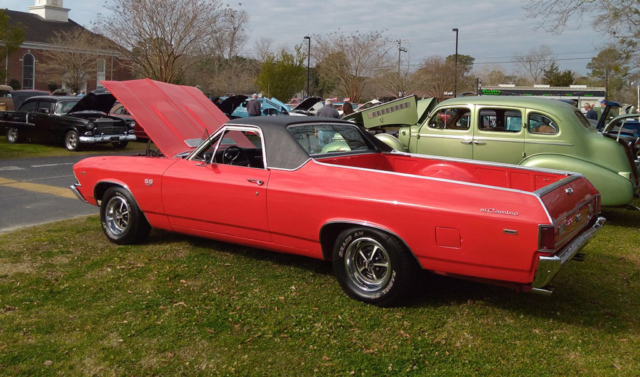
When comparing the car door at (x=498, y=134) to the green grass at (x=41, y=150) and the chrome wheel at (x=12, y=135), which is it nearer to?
the green grass at (x=41, y=150)

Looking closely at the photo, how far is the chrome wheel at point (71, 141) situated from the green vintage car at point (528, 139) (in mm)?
10557

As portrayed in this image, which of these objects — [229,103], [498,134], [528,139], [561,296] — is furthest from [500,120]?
[229,103]

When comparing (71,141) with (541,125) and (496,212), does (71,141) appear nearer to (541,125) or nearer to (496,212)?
(541,125)

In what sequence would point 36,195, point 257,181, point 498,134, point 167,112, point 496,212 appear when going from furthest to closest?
1. point 36,195
2. point 498,134
3. point 167,112
4. point 257,181
5. point 496,212

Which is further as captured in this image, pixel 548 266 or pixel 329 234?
pixel 329 234

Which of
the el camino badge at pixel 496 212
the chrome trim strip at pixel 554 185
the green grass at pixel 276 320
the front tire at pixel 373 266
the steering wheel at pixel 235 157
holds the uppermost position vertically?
the steering wheel at pixel 235 157

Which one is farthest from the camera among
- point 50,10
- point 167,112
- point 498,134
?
point 50,10

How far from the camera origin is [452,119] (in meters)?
8.88

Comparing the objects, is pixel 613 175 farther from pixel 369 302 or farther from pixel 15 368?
pixel 15 368

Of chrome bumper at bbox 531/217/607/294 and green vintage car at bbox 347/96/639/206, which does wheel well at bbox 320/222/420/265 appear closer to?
chrome bumper at bbox 531/217/607/294

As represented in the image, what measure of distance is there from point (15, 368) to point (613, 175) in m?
7.07

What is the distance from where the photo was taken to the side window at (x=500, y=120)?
27.3 ft

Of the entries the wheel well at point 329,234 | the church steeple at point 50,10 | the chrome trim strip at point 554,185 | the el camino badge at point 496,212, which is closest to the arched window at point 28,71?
the church steeple at point 50,10

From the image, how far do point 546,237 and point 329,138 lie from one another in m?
2.54
